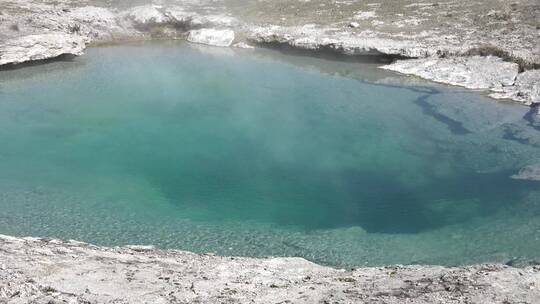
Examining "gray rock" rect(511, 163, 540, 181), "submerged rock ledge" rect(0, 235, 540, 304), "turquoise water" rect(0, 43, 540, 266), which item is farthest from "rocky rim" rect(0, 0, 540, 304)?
"gray rock" rect(511, 163, 540, 181)

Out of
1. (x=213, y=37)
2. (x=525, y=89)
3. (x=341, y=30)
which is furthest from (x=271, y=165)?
(x=213, y=37)

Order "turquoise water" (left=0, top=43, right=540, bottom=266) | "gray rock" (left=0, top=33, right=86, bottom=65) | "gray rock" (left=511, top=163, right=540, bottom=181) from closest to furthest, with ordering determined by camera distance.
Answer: "turquoise water" (left=0, top=43, right=540, bottom=266) < "gray rock" (left=511, top=163, right=540, bottom=181) < "gray rock" (left=0, top=33, right=86, bottom=65)

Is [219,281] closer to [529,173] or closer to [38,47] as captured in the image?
[529,173]

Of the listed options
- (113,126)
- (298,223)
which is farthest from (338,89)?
(298,223)

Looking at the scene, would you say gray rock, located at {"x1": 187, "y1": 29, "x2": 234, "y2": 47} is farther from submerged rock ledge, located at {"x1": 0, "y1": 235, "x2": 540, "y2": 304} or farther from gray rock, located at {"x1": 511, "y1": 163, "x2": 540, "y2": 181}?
submerged rock ledge, located at {"x1": 0, "y1": 235, "x2": 540, "y2": 304}

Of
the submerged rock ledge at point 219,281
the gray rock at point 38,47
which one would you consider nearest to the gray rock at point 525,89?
the submerged rock ledge at point 219,281

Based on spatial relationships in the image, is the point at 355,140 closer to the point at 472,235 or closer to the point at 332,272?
the point at 472,235

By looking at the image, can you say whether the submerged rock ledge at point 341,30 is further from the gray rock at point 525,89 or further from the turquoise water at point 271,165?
the turquoise water at point 271,165
